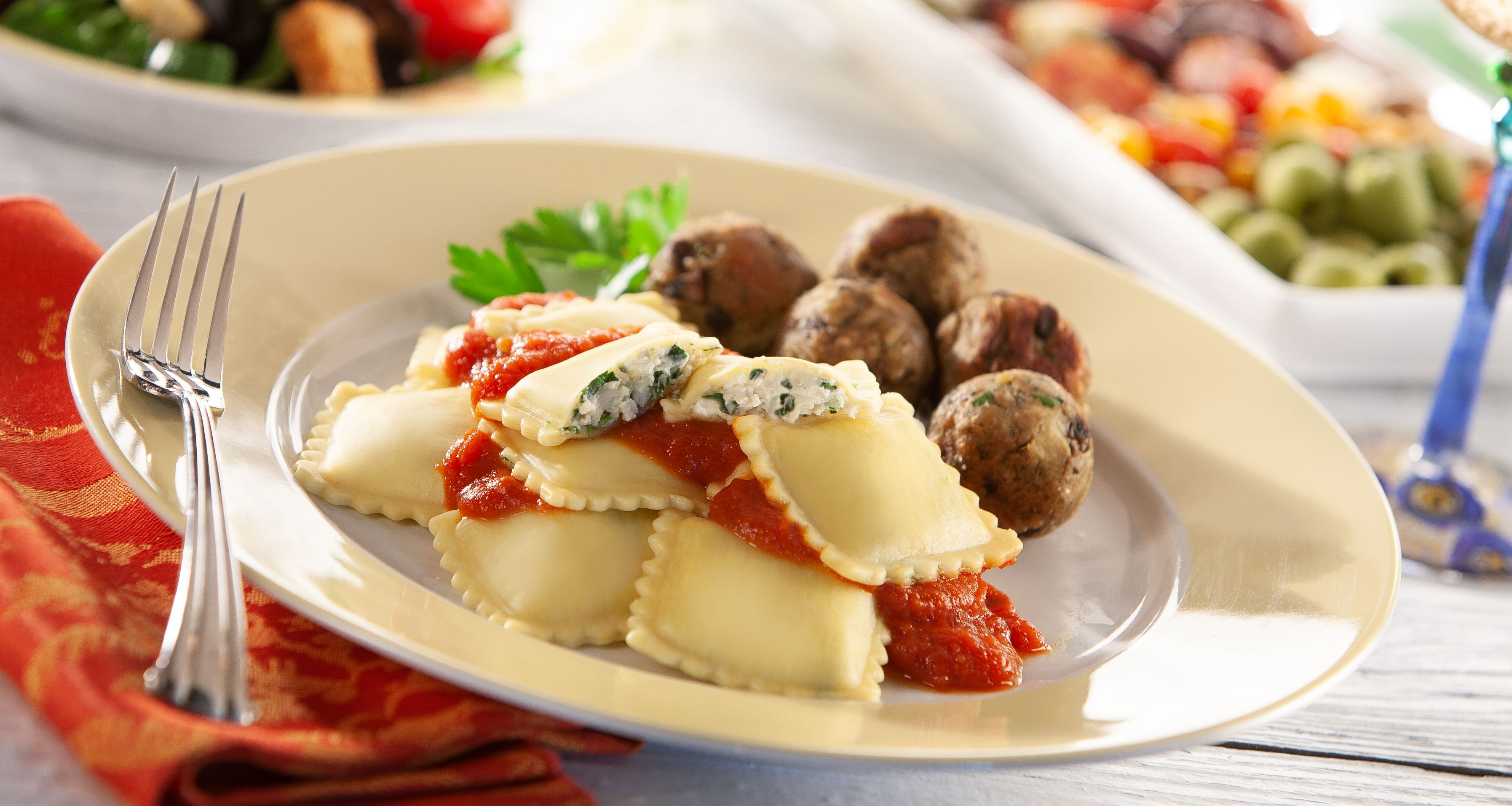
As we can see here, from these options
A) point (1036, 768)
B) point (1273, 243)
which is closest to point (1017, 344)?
point (1036, 768)

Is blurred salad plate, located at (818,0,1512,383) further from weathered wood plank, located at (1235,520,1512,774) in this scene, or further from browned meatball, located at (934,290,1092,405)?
browned meatball, located at (934,290,1092,405)

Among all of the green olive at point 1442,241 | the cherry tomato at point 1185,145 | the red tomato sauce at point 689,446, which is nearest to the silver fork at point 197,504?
the red tomato sauce at point 689,446

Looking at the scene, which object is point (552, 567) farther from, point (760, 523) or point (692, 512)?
point (760, 523)

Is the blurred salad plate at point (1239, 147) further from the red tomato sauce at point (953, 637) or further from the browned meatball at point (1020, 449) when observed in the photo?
the red tomato sauce at point (953, 637)

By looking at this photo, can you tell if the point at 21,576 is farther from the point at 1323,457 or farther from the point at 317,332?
the point at 1323,457

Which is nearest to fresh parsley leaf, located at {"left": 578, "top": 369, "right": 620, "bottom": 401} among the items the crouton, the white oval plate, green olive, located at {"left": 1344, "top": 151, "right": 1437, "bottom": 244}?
the white oval plate

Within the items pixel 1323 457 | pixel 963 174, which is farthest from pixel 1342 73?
pixel 1323 457
